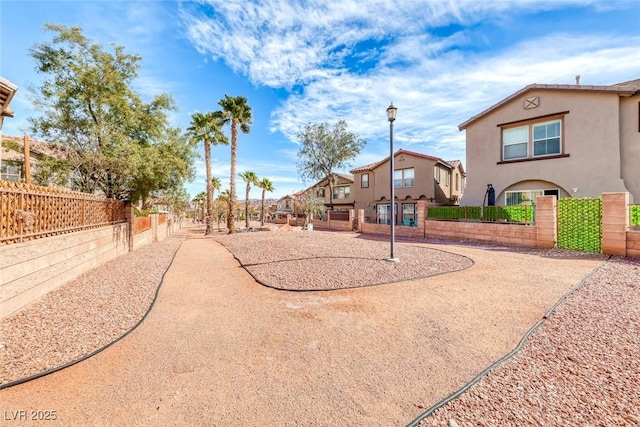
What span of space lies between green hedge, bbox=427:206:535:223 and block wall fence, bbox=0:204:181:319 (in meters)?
16.5

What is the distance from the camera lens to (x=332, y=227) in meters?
28.0

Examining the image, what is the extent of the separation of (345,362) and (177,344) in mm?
2417

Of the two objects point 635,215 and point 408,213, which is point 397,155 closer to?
point 408,213

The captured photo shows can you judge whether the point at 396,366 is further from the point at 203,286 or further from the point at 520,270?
the point at 520,270

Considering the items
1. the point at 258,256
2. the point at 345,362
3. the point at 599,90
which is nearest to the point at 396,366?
the point at 345,362

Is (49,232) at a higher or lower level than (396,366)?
higher

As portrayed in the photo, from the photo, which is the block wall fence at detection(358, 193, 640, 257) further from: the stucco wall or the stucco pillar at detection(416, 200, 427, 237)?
the stucco wall

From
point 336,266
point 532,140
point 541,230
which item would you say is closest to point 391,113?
point 336,266

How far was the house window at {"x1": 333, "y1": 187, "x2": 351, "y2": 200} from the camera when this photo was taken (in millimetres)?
36781

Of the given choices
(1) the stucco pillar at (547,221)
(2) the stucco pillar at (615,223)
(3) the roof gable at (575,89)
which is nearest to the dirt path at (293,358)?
(2) the stucco pillar at (615,223)

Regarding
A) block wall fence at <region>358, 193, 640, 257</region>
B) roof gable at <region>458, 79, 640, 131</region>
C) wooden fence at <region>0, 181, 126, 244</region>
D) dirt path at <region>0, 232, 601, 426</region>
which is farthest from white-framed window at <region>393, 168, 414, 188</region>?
wooden fence at <region>0, 181, 126, 244</region>

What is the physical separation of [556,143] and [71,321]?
21.0 meters

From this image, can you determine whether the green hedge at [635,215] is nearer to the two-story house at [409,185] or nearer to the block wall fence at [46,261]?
the two-story house at [409,185]

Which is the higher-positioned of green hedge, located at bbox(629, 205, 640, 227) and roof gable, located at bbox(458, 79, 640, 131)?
roof gable, located at bbox(458, 79, 640, 131)
